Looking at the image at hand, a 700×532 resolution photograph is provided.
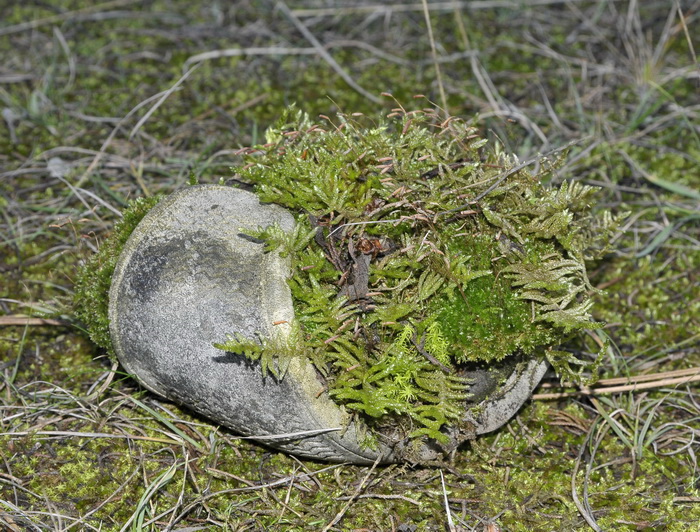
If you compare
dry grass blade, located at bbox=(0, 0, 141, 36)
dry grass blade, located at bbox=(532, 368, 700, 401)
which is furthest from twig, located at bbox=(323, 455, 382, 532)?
dry grass blade, located at bbox=(0, 0, 141, 36)

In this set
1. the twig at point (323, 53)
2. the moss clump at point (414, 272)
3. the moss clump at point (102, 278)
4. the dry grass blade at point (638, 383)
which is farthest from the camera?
the twig at point (323, 53)

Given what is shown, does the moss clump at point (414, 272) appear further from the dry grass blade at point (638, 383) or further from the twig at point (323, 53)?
the twig at point (323, 53)

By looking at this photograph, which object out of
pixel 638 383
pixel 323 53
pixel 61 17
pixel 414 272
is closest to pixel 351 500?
pixel 414 272

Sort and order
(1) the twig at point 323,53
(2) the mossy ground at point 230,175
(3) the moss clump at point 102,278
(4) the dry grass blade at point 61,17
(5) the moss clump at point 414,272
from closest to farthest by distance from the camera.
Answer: (5) the moss clump at point 414,272 < (2) the mossy ground at point 230,175 < (3) the moss clump at point 102,278 < (1) the twig at point 323,53 < (4) the dry grass blade at point 61,17

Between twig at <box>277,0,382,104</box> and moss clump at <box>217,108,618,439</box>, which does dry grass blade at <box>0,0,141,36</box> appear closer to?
twig at <box>277,0,382,104</box>

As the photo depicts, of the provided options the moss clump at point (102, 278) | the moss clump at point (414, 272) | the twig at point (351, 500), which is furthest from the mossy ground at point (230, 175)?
the moss clump at point (414, 272)
